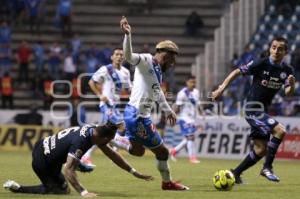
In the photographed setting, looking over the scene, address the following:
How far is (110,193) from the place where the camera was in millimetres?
13016

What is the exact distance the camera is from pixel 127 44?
494 inches

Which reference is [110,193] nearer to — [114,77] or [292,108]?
[114,77]

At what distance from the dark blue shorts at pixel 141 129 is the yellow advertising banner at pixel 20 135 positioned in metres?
15.9

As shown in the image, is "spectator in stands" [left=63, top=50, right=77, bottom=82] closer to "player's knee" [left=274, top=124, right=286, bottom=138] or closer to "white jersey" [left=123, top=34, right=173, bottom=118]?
"player's knee" [left=274, top=124, right=286, bottom=138]

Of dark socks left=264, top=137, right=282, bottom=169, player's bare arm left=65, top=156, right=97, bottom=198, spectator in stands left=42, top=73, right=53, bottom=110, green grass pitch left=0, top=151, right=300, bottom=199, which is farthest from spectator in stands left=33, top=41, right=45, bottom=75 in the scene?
player's bare arm left=65, top=156, right=97, bottom=198

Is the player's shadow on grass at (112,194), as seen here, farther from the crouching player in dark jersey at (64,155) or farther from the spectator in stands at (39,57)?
the spectator in stands at (39,57)

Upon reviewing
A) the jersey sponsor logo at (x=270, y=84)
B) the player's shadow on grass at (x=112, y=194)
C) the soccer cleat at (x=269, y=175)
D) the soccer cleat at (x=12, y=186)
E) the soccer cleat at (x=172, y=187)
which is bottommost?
the soccer cleat at (x=269, y=175)

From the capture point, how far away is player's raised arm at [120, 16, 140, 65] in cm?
1223

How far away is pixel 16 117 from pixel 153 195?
18104 mm

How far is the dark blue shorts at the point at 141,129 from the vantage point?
13453 mm

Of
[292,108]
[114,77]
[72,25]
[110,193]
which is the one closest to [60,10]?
[72,25]

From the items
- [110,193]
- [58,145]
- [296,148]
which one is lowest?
[296,148]

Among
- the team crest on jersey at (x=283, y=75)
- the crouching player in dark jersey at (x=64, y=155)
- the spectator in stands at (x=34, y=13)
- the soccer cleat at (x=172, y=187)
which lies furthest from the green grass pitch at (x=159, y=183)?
the spectator in stands at (x=34, y=13)

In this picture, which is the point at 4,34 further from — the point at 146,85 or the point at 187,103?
the point at 146,85
